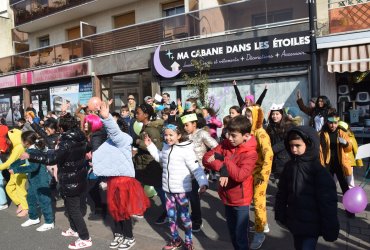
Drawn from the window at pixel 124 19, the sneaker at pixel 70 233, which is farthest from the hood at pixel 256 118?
the window at pixel 124 19

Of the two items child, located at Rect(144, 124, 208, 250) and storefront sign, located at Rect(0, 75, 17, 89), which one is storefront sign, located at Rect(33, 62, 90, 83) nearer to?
storefront sign, located at Rect(0, 75, 17, 89)

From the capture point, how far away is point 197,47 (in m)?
11.5

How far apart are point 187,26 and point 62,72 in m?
7.47

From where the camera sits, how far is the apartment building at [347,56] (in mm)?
8641

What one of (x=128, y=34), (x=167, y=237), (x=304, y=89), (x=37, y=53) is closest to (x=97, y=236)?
(x=167, y=237)

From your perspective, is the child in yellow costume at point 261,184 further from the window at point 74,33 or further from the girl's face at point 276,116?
the window at point 74,33

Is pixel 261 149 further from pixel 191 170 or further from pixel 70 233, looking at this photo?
pixel 70 233

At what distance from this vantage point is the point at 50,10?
17766 millimetres

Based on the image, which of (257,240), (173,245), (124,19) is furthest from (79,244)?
(124,19)

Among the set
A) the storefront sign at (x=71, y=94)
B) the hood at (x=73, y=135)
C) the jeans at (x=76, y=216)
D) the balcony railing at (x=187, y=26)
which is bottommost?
the jeans at (x=76, y=216)

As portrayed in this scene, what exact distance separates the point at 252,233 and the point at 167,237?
114cm

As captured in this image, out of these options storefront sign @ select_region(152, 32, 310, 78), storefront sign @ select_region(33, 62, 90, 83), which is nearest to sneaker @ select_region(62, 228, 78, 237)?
storefront sign @ select_region(152, 32, 310, 78)

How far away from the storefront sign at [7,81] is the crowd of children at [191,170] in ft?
48.7

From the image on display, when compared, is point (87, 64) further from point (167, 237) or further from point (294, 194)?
point (294, 194)
